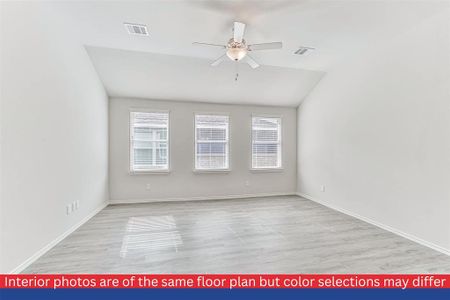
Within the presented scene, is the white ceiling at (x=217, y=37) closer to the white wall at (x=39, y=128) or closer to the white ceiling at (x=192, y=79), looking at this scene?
the white ceiling at (x=192, y=79)

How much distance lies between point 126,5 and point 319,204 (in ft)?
16.7

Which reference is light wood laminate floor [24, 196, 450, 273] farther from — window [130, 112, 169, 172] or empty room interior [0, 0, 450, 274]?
window [130, 112, 169, 172]

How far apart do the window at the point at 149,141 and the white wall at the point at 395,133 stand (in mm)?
3706

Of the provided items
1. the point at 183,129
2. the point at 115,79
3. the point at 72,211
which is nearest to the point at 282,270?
the point at 72,211

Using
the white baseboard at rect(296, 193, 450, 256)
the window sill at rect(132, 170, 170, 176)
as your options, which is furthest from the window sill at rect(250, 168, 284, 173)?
the window sill at rect(132, 170, 170, 176)

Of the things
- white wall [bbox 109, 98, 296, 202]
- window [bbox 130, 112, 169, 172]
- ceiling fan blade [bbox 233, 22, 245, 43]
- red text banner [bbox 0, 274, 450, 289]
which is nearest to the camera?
red text banner [bbox 0, 274, 450, 289]

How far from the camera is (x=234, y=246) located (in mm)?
2922

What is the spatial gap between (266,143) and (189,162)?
2.11 m

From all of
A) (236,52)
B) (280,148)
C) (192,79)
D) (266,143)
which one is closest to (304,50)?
(236,52)

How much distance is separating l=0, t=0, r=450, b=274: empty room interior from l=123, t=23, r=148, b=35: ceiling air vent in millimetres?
14

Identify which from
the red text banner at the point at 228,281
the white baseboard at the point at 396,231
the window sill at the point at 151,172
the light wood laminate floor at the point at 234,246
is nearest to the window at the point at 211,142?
the window sill at the point at 151,172

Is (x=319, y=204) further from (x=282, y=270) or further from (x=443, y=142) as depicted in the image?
(x=282, y=270)

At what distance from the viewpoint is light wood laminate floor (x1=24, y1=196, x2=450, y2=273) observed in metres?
2.39

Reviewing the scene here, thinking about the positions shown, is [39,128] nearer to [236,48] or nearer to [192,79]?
[236,48]
